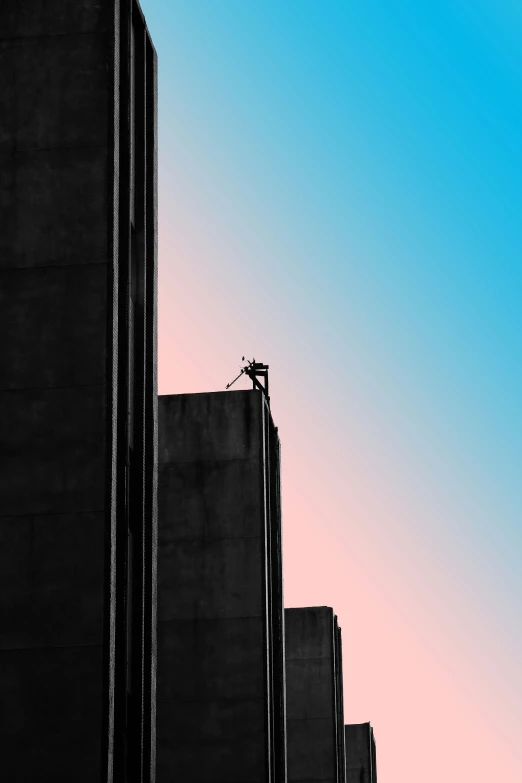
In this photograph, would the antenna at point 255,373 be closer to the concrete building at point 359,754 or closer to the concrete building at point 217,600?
the concrete building at point 217,600

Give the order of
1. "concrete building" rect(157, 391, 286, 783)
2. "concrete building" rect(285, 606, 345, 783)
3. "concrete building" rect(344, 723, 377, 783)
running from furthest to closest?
"concrete building" rect(344, 723, 377, 783), "concrete building" rect(285, 606, 345, 783), "concrete building" rect(157, 391, 286, 783)

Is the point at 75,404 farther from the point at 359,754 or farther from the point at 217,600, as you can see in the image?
the point at 359,754

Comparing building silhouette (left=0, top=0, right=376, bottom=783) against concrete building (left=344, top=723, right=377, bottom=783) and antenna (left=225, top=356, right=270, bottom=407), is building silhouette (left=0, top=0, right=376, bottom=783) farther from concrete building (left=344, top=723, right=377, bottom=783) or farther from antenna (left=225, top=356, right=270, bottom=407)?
concrete building (left=344, top=723, right=377, bottom=783)

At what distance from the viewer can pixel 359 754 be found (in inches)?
3041

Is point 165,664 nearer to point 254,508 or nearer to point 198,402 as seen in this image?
point 254,508

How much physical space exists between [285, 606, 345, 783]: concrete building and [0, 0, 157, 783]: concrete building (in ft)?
110

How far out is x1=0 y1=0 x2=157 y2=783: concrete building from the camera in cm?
2100

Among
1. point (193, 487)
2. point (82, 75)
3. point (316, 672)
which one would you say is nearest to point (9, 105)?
point (82, 75)

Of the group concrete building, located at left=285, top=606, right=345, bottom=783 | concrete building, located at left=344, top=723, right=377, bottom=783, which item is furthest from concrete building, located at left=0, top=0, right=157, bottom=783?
concrete building, located at left=344, top=723, right=377, bottom=783

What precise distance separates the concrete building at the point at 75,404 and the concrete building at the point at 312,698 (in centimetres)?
3338

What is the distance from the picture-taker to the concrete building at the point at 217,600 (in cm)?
3669

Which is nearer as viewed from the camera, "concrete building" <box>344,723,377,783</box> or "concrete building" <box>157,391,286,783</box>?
"concrete building" <box>157,391,286,783</box>

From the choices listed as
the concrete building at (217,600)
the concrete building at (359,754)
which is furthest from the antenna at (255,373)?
the concrete building at (359,754)

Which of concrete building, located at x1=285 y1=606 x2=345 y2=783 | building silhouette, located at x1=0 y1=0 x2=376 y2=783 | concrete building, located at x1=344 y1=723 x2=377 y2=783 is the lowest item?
concrete building, located at x1=344 y1=723 x2=377 y2=783
